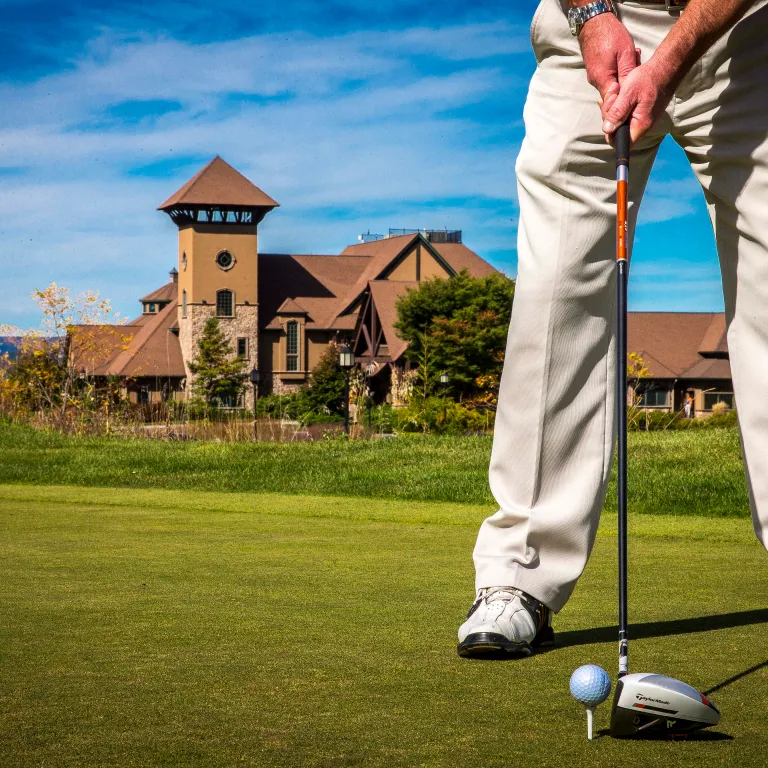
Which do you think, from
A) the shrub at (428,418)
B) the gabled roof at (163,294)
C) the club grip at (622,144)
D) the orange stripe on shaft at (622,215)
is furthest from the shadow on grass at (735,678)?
the gabled roof at (163,294)

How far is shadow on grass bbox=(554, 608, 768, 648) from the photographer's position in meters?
2.70

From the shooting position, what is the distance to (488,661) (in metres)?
2.46

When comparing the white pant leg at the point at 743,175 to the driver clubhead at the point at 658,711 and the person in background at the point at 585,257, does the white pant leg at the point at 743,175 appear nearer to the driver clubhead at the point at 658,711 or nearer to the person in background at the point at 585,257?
the person in background at the point at 585,257

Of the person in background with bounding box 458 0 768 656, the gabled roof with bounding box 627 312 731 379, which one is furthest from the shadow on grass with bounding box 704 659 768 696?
the gabled roof with bounding box 627 312 731 379

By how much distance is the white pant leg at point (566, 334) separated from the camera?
295 centimetres

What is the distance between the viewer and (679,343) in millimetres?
56375

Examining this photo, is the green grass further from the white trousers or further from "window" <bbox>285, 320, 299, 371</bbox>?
"window" <bbox>285, 320, 299, 371</bbox>

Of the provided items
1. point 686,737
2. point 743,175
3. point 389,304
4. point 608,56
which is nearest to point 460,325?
point 389,304

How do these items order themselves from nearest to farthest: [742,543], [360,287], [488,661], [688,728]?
[688,728] < [488,661] < [742,543] < [360,287]

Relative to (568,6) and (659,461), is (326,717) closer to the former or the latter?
(568,6)

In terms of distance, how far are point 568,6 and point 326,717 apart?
1.90 metres

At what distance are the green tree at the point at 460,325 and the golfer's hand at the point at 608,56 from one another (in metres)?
42.8

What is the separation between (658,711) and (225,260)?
2639 inches

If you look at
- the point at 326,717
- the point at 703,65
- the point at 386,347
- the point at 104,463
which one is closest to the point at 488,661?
the point at 326,717
